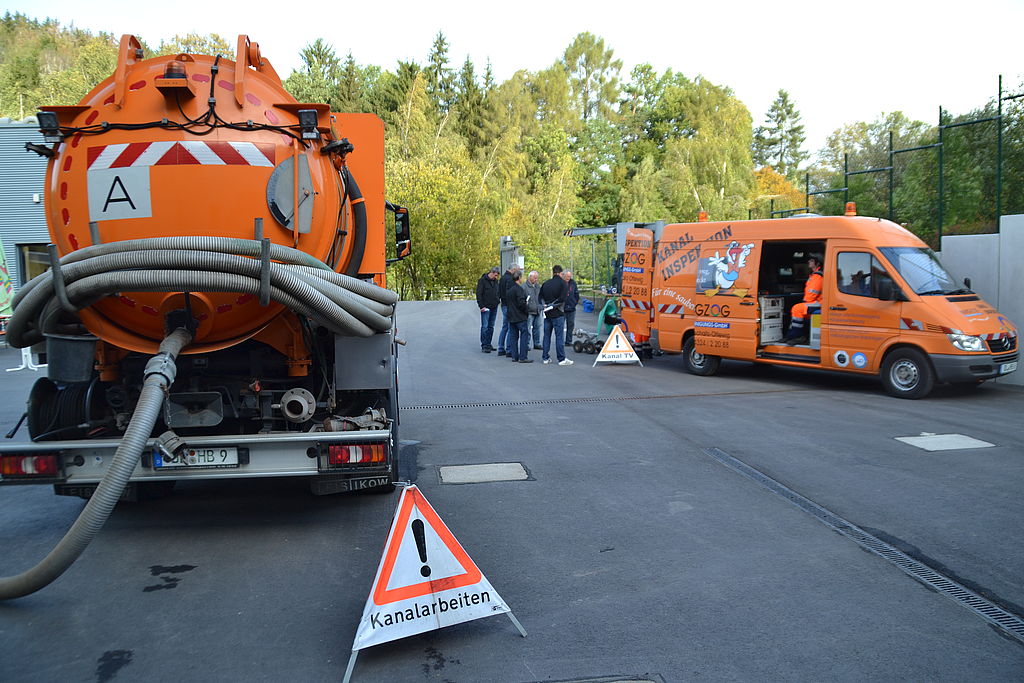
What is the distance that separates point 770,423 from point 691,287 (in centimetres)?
459

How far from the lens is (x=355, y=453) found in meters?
5.67

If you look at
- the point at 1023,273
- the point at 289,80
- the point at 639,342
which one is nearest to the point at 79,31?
the point at 289,80

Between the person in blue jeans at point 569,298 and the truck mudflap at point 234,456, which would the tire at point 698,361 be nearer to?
the person in blue jeans at point 569,298

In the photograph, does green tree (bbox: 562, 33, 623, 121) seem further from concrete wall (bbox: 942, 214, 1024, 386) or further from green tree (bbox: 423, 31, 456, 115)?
concrete wall (bbox: 942, 214, 1024, 386)

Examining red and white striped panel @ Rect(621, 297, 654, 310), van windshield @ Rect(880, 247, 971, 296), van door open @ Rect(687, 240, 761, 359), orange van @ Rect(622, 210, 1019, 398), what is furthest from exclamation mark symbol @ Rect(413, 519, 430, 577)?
red and white striped panel @ Rect(621, 297, 654, 310)

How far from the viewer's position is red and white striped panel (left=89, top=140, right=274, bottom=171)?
5141mm

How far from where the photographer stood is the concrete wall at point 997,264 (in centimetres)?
1298

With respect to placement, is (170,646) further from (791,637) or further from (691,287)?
(691,287)

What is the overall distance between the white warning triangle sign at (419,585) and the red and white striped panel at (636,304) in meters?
11.6

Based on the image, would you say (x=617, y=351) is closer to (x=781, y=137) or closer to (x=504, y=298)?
(x=504, y=298)

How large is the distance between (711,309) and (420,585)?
10595 millimetres

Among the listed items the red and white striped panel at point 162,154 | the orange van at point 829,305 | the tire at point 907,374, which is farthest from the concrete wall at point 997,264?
the red and white striped panel at point 162,154

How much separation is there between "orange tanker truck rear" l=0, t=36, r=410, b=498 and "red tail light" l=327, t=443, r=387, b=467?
0.01m

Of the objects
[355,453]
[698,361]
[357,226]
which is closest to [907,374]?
[698,361]
